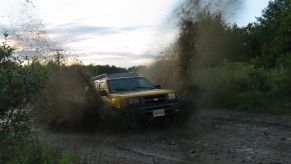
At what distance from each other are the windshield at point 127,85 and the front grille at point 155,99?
1176 mm

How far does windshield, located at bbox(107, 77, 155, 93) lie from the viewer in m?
7.69

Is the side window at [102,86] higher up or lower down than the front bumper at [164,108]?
higher up

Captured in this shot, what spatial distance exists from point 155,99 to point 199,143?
193cm

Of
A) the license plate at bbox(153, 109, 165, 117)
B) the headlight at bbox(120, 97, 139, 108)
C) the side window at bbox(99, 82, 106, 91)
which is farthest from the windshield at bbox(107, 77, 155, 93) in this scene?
the license plate at bbox(153, 109, 165, 117)

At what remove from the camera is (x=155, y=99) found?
22.2 feet

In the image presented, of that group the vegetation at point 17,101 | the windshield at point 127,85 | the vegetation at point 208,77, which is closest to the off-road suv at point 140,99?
the windshield at point 127,85

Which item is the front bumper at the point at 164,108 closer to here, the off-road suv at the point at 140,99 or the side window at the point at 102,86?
the off-road suv at the point at 140,99

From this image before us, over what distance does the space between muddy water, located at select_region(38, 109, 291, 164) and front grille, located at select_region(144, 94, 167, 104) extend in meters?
0.88

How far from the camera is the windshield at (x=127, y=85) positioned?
7691 mm

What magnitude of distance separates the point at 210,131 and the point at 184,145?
5.33ft

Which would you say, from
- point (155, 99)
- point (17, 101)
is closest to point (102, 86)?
point (155, 99)

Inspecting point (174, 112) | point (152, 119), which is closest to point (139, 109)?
point (152, 119)

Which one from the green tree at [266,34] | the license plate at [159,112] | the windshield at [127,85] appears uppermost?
the green tree at [266,34]

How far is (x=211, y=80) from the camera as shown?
1226 cm
